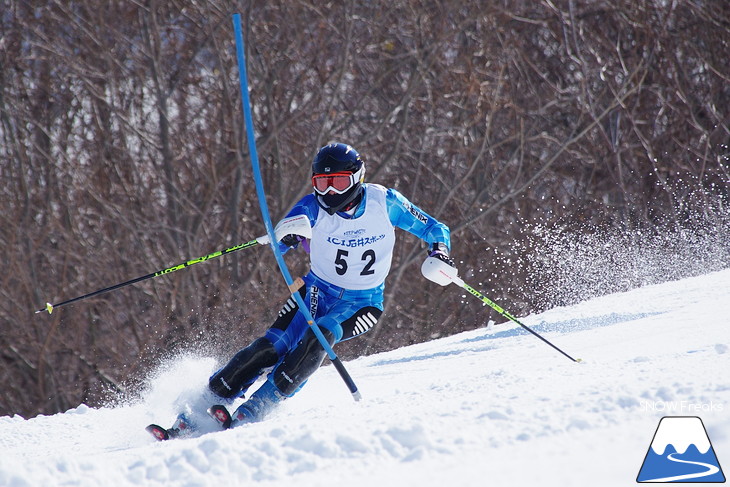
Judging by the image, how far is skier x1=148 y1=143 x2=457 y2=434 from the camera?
4078 millimetres

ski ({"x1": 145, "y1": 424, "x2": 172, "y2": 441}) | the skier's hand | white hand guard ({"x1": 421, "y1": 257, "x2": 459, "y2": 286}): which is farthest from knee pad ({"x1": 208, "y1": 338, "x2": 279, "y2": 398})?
white hand guard ({"x1": 421, "y1": 257, "x2": 459, "y2": 286})

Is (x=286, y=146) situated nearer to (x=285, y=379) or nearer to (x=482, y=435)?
(x=285, y=379)

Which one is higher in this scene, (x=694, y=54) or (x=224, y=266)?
(x=694, y=54)

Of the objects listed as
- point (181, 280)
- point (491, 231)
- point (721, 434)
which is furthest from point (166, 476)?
point (491, 231)

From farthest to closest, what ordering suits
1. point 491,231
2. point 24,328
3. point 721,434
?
point 491,231 < point 24,328 < point 721,434

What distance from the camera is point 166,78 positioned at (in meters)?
13.2

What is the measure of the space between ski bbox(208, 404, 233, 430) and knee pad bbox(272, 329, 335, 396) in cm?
27

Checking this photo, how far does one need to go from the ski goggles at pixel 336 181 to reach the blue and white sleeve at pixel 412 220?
10.7 inches

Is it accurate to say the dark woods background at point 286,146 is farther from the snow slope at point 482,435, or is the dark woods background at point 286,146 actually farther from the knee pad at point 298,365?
A: the snow slope at point 482,435

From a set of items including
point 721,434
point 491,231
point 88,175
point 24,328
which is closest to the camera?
point 721,434

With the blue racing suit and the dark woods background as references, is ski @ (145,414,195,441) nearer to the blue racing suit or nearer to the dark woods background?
the blue racing suit

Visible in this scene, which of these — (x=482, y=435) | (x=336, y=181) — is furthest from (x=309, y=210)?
(x=482, y=435)

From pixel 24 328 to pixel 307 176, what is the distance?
4.72 m

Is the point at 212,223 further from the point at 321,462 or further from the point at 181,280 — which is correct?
the point at 321,462
